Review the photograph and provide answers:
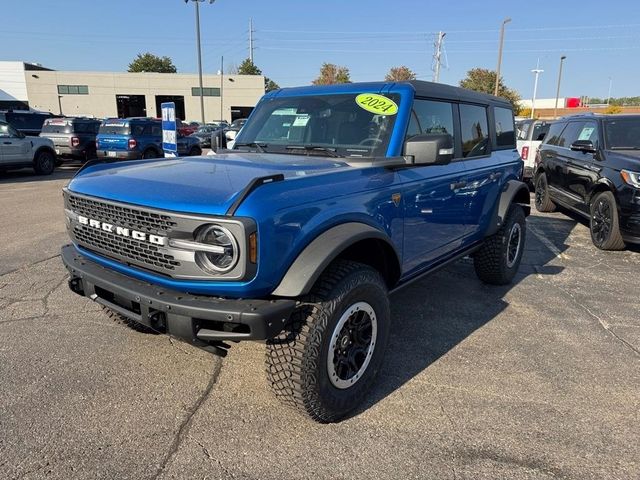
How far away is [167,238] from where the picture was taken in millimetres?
2361

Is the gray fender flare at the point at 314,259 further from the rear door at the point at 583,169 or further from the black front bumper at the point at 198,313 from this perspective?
the rear door at the point at 583,169

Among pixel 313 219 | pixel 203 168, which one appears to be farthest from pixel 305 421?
pixel 203 168

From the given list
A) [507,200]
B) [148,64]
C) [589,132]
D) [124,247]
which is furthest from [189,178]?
[148,64]

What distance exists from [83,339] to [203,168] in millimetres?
1813

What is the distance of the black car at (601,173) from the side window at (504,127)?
1.90 metres

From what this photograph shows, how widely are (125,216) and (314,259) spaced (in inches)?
42.3

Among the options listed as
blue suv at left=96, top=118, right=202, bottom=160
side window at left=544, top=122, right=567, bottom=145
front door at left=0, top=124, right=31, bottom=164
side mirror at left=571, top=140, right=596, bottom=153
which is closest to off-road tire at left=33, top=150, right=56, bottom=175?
front door at left=0, top=124, right=31, bottom=164

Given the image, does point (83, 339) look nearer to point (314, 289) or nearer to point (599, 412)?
point (314, 289)

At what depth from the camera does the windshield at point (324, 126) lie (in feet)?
11.1

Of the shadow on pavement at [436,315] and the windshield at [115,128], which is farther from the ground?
the windshield at [115,128]

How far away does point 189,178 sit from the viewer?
104 inches

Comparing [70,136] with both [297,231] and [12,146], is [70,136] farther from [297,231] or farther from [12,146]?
[297,231]

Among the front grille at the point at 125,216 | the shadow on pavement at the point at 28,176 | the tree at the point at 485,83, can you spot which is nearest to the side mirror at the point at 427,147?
the front grille at the point at 125,216

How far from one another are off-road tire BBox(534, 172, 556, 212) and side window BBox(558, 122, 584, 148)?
0.85m
